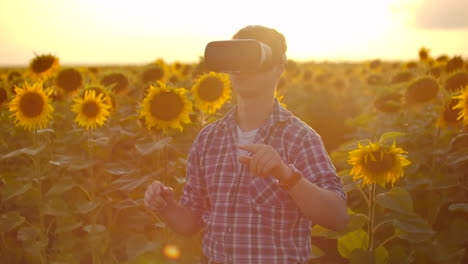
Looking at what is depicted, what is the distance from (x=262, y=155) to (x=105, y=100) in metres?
2.77

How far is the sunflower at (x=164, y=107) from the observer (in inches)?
135

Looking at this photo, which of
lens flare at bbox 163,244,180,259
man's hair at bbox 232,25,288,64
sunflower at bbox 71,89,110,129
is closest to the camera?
man's hair at bbox 232,25,288,64

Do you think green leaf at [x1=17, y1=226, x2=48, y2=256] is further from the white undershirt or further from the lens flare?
the white undershirt

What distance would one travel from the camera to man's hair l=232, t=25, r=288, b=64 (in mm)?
2303

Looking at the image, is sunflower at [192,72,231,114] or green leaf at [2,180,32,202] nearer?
green leaf at [2,180,32,202]

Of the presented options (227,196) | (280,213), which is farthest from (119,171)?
(280,213)

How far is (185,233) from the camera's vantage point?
2.59 m

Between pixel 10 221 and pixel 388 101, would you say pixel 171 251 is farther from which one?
pixel 388 101

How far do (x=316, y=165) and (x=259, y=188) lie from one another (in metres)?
0.32

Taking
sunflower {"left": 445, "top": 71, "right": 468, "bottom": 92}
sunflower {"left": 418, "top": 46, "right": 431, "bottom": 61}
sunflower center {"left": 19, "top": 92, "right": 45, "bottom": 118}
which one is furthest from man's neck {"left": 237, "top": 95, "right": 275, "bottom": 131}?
sunflower {"left": 418, "top": 46, "right": 431, "bottom": 61}

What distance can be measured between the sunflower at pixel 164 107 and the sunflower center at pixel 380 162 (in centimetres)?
145

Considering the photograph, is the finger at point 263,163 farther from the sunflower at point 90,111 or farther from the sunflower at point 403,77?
the sunflower at point 403,77

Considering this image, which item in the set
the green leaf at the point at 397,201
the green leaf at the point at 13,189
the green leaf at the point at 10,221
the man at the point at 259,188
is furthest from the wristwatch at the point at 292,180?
the green leaf at the point at 10,221

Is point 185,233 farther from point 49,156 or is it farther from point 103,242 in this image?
point 49,156
